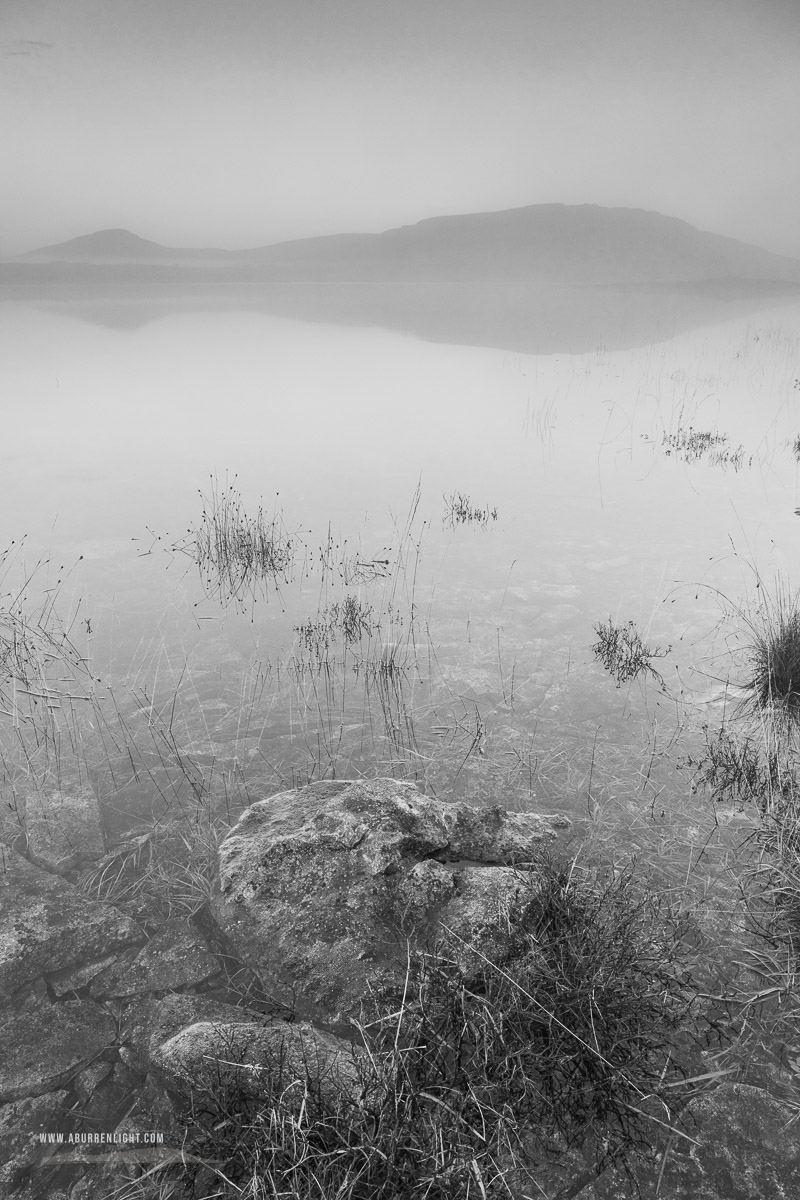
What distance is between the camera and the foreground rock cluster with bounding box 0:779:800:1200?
2.48 m

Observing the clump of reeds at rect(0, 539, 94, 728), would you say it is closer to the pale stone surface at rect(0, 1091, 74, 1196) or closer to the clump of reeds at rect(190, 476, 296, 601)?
the clump of reeds at rect(190, 476, 296, 601)

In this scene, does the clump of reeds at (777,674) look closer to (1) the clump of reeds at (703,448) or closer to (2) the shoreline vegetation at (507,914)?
(2) the shoreline vegetation at (507,914)

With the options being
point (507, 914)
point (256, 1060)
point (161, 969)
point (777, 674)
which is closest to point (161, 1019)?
point (161, 969)

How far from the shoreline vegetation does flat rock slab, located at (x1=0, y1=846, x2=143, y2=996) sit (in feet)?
0.52

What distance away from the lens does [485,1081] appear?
2.48 m

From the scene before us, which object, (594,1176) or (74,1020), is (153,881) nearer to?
(74,1020)

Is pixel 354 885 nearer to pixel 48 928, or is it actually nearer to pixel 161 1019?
pixel 161 1019

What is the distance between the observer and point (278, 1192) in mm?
2088

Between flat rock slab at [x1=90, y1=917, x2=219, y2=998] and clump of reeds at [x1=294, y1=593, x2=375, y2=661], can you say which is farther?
clump of reeds at [x1=294, y1=593, x2=375, y2=661]

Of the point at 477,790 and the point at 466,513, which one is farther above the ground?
the point at 466,513

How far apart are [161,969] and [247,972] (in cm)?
45

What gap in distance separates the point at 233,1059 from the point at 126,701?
376 centimetres

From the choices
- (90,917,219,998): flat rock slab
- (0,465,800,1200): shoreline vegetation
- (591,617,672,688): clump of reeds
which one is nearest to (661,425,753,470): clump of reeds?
(0,465,800,1200): shoreline vegetation

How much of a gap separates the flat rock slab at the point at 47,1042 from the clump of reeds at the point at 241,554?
16.9ft
